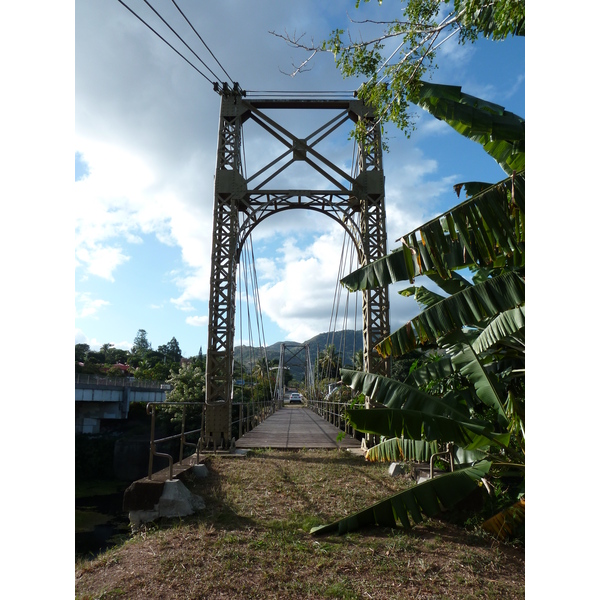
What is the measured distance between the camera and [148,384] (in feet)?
102

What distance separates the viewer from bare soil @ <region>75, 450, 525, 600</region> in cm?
256

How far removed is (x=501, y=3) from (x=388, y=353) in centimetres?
270

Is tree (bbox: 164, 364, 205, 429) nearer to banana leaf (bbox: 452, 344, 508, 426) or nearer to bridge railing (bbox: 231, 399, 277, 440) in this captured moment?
bridge railing (bbox: 231, 399, 277, 440)

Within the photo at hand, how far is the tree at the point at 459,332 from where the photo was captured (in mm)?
3318

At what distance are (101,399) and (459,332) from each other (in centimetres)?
2333

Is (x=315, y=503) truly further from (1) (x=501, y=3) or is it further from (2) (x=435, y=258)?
(1) (x=501, y=3)

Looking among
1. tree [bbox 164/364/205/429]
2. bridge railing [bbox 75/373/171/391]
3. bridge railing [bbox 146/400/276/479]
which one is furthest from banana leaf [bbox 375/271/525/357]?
bridge railing [bbox 75/373/171/391]

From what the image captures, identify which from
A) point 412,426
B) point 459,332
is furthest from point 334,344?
point 412,426

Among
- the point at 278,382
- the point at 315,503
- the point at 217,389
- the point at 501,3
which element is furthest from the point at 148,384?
the point at 501,3

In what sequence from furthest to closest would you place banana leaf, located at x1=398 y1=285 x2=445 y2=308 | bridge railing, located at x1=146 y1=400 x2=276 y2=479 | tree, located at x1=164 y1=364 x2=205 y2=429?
tree, located at x1=164 y1=364 x2=205 y2=429
banana leaf, located at x1=398 y1=285 x2=445 y2=308
bridge railing, located at x1=146 y1=400 x2=276 y2=479

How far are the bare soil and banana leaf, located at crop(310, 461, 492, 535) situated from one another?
105 mm

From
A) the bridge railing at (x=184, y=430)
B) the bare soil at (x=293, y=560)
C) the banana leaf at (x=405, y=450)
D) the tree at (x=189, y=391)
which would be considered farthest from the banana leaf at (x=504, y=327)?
the tree at (x=189, y=391)

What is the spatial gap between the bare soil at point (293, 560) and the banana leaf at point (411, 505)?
11cm

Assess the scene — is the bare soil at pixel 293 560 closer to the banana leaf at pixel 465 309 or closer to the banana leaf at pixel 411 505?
the banana leaf at pixel 411 505
